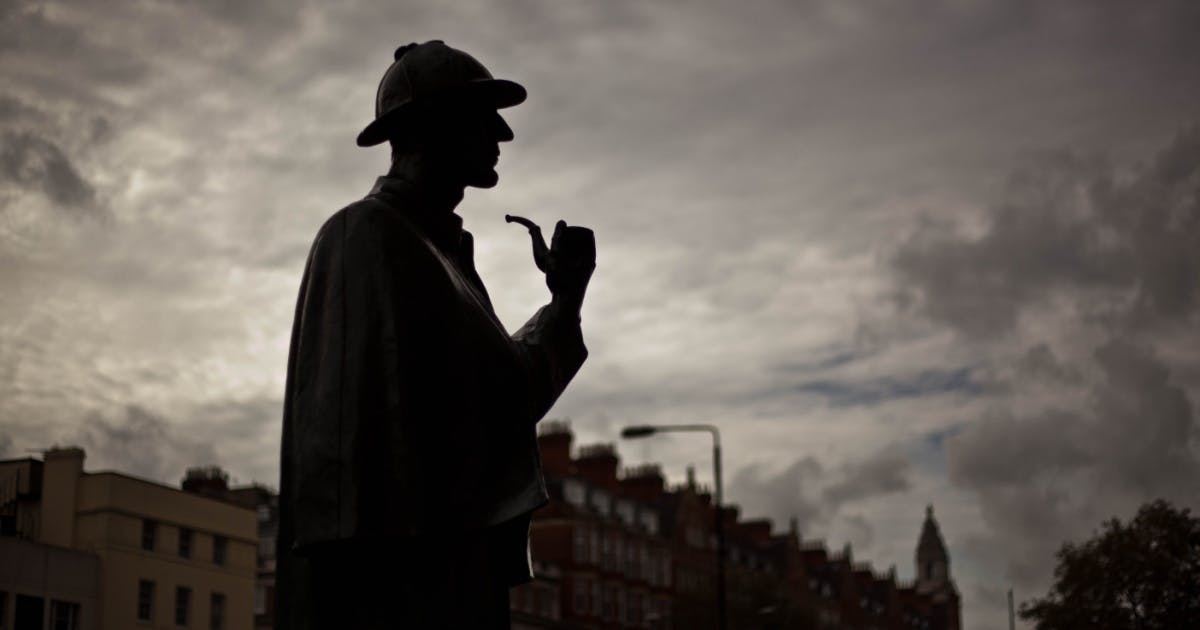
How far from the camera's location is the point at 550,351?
215 inches

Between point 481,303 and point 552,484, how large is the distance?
79.6 m

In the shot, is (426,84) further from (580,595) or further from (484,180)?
(580,595)

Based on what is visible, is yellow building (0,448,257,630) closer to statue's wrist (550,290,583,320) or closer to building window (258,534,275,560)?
building window (258,534,275,560)

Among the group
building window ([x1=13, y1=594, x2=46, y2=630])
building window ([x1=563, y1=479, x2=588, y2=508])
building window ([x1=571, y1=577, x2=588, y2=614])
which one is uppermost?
building window ([x1=563, y1=479, x2=588, y2=508])

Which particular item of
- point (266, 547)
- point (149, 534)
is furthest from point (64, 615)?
point (266, 547)

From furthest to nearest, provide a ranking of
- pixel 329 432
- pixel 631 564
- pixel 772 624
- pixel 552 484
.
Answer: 1. pixel 631 564
2. pixel 552 484
3. pixel 772 624
4. pixel 329 432

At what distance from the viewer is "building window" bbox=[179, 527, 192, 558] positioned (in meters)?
57.8

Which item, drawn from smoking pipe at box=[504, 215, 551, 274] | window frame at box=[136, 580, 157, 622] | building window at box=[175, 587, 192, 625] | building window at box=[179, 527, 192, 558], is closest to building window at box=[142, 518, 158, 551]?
window frame at box=[136, 580, 157, 622]

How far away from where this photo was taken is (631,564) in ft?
296

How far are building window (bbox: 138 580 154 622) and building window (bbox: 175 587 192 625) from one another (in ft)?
4.24

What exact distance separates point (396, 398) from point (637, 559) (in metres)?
87.2

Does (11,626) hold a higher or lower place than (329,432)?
higher

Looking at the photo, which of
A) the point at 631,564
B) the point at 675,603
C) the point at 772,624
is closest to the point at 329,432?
the point at 772,624

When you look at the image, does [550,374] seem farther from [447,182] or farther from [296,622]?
[296,622]
